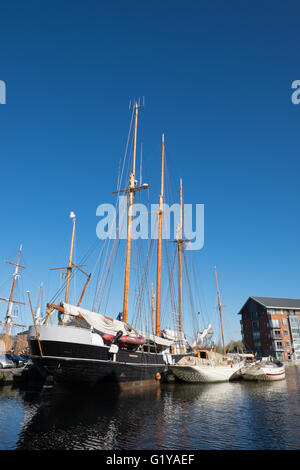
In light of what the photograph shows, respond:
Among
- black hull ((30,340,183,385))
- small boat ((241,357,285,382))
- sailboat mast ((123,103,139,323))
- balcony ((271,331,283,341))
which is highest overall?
sailboat mast ((123,103,139,323))

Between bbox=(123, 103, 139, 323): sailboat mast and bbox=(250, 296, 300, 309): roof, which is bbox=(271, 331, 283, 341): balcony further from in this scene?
bbox=(123, 103, 139, 323): sailboat mast

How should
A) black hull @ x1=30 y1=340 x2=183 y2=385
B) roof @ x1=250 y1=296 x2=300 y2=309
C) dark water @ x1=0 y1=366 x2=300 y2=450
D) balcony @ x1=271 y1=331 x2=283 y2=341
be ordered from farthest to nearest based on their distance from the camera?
roof @ x1=250 y1=296 x2=300 y2=309
balcony @ x1=271 y1=331 x2=283 y2=341
black hull @ x1=30 y1=340 x2=183 y2=385
dark water @ x1=0 y1=366 x2=300 y2=450

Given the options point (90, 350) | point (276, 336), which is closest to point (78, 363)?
point (90, 350)

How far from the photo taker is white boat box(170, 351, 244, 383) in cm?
3310

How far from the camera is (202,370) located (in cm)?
3369

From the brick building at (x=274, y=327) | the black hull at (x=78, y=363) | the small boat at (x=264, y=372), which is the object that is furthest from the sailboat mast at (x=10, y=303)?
the brick building at (x=274, y=327)

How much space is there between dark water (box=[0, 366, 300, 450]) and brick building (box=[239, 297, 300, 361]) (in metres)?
72.1

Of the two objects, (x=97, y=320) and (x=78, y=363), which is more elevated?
(x=97, y=320)

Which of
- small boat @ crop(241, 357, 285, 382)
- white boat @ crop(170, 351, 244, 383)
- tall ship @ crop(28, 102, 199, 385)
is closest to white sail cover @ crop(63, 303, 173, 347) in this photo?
tall ship @ crop(28, 102, 199, 385)

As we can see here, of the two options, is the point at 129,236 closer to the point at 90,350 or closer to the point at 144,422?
the point at 90,350

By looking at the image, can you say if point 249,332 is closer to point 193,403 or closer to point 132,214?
point 132,214

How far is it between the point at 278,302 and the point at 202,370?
236 ft

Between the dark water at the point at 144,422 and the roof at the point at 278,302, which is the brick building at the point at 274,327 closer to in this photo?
the roof at the point at 278,302
